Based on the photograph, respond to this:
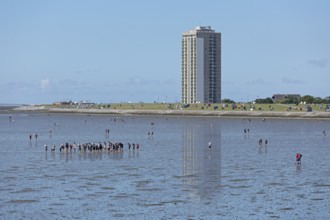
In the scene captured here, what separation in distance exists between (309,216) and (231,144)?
57056 millimetres

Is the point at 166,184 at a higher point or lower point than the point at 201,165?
lower

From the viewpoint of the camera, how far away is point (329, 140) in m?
109

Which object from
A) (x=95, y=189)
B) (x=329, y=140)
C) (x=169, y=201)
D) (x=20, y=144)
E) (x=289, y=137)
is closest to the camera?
(x=169, y=201)

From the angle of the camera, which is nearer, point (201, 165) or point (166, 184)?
point (166, 184)

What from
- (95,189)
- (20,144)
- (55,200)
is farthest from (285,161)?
(20,144)

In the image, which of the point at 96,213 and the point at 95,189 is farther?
the point at 95,189

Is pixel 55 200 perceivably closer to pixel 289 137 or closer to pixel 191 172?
pixel 191 172

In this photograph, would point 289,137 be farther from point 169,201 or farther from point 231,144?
point 169,201

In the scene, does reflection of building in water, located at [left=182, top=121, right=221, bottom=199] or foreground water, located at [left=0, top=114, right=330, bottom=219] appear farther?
reflection of building in water, located at [left=182, top=121, right=221, bottom=199]

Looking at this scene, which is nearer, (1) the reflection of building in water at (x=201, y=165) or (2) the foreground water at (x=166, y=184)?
(2) the foreground water at (x=166, y=184)

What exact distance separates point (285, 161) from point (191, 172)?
575 inches

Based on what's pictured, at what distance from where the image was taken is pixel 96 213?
4375cm

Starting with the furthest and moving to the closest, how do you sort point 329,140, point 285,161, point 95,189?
point 329,140, point 285,161, point 95,189

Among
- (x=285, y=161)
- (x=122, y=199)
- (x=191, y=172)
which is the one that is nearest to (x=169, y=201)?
(x=122, y=199)
